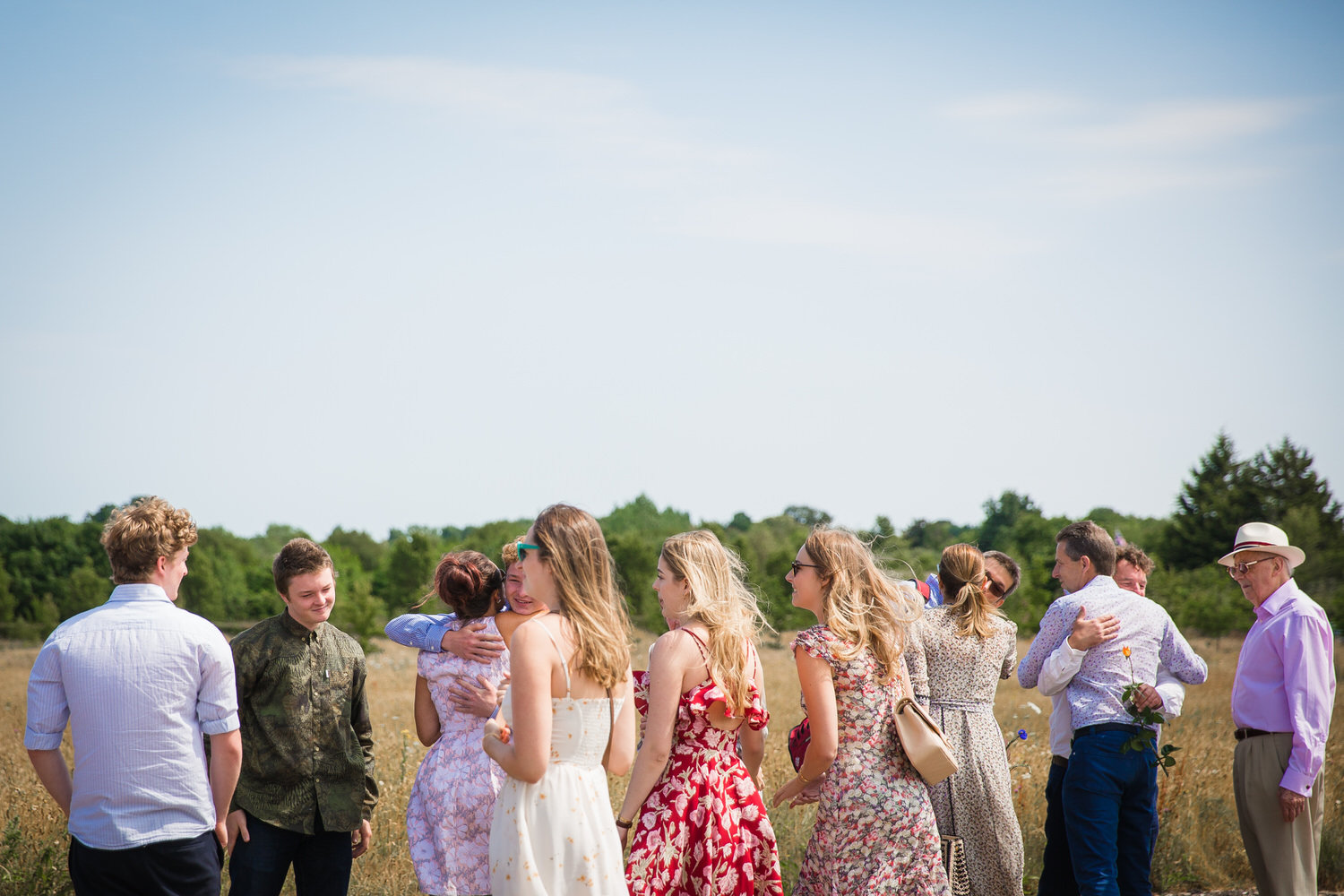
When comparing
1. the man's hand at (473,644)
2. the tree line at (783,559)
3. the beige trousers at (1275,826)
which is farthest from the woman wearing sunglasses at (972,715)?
the tree line at (783,559)

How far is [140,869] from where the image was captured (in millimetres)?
3162

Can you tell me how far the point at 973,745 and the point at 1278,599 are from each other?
1.66 m

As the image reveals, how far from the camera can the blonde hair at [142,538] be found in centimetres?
326

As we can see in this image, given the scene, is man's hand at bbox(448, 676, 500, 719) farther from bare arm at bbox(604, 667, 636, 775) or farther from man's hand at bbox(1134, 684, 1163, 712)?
man's hand at bbox(1134, 684, 1163, 712)

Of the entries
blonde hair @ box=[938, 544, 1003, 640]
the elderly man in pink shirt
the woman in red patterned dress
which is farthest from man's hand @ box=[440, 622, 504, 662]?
the elderly man in pink shirt

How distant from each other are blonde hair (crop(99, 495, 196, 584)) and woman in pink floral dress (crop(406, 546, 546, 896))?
1.15 metres

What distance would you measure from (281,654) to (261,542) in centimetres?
8503

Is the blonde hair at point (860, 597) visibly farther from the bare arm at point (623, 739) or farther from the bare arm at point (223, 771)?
the bare arm at point (223, 771)

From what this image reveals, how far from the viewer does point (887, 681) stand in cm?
395

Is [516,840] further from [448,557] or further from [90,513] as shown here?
[90,513]

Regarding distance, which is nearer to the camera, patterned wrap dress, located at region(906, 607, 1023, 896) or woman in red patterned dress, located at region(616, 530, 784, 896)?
woman in red patterned dress, located at region(616, 530, 784, 896)

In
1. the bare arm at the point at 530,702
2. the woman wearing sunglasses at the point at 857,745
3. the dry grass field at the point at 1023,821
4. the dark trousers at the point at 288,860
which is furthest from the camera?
the dry grass field at the point at 1023,821

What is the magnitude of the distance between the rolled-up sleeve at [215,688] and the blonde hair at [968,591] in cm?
310

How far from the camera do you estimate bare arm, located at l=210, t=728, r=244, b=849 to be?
338cm
